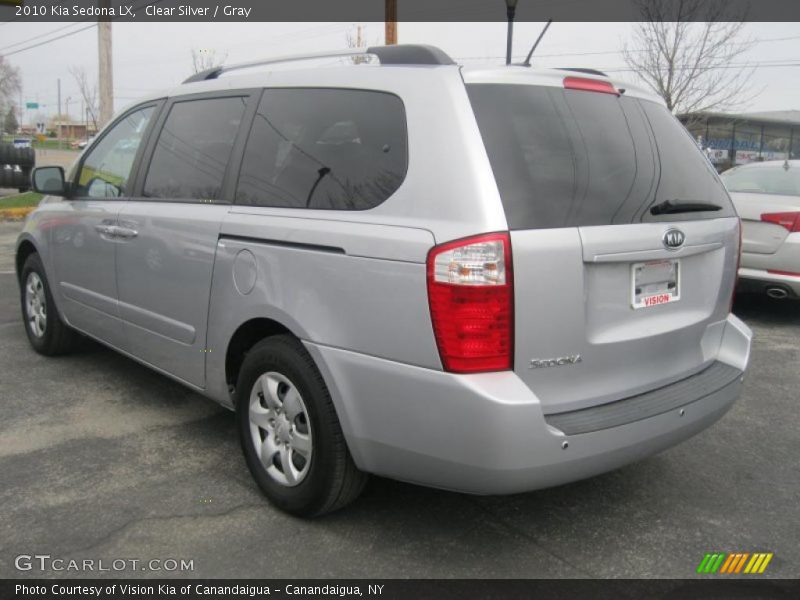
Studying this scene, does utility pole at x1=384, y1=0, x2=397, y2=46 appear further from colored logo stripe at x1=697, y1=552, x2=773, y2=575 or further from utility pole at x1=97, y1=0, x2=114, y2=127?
colored logo stripe at x1=697, y1=552, x2=773, y2=575

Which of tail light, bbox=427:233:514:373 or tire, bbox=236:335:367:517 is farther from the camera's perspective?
tire, bbox=236:335:367:517

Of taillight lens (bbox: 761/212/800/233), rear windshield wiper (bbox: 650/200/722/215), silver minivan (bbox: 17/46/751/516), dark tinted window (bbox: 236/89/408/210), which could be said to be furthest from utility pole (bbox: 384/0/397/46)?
rear windshield wiper (bbox: 650/200/722/215)

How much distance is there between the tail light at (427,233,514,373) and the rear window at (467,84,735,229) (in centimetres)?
15

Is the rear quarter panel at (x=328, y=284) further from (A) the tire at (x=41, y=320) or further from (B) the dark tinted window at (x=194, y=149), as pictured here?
(A) the tire at (x=41, y=320)

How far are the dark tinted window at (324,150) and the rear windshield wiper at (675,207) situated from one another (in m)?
0.98

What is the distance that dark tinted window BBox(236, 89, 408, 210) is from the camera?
2707mm

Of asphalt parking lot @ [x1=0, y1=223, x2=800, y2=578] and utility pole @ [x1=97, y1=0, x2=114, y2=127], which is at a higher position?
utility pole @ [x1=97, y1=0, x2=114, y2=127]

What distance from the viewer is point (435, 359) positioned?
2395mm

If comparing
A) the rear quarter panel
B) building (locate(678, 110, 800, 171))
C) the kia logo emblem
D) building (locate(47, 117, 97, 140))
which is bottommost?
the rear quarter panel

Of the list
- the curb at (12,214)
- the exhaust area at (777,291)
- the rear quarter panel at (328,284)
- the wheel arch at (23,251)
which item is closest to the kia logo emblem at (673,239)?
the rear quarter panel at (328,284)

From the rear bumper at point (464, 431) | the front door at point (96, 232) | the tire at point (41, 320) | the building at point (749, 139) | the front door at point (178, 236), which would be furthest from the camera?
the building at point (749, 139)

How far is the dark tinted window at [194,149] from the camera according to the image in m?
3.43

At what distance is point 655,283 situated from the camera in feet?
9.00

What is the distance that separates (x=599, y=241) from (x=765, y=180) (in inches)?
218
